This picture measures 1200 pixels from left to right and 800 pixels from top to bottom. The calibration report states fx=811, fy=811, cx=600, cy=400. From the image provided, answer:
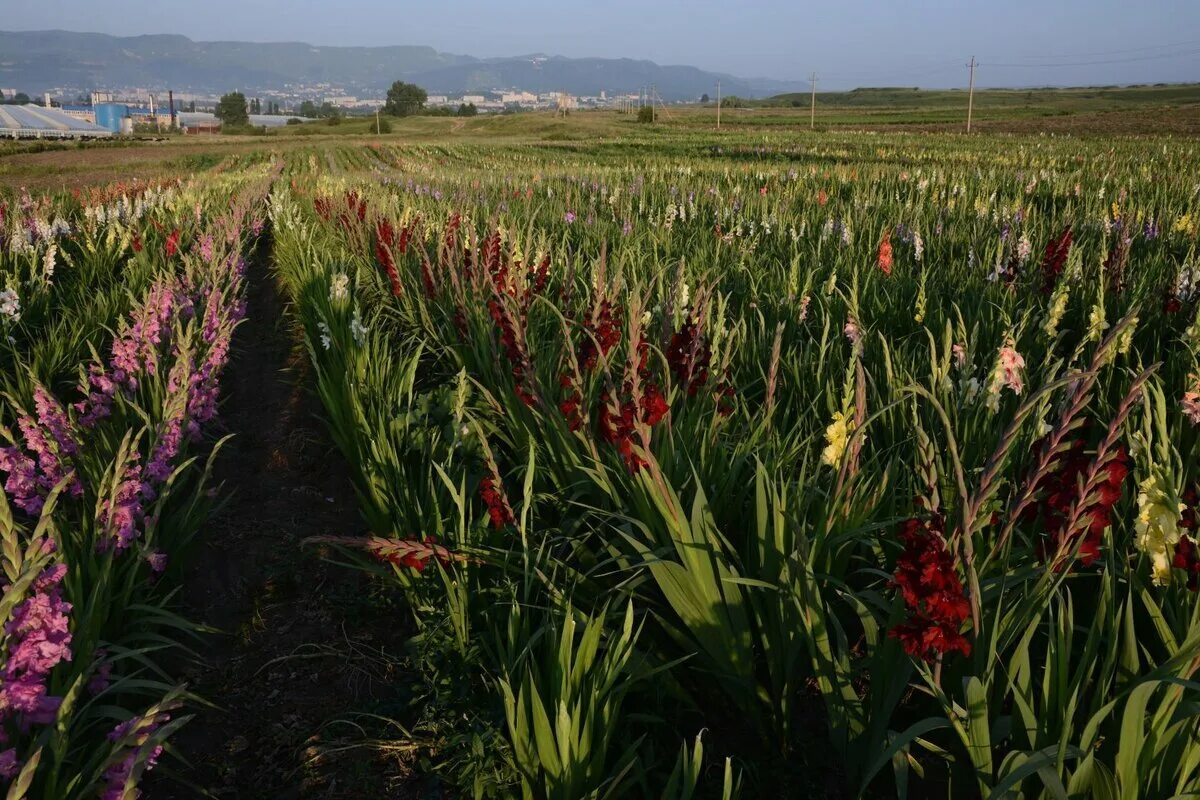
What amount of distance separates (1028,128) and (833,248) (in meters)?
46.7

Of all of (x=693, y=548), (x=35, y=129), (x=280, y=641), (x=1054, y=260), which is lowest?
(x=280, y=641)

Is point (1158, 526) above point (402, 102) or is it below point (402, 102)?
below

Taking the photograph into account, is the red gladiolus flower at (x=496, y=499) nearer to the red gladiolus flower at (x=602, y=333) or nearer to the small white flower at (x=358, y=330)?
the red gladiolus flower at (x=602, y=333)

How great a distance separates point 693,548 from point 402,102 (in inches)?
5568

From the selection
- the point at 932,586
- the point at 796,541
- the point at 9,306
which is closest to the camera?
the point at 932,586

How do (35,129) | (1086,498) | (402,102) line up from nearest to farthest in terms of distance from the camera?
(1086,498) < (35,129) < (402,102)

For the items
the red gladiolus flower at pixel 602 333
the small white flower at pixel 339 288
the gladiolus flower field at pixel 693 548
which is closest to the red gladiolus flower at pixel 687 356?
the gladiolus flower field at pixel 693 548

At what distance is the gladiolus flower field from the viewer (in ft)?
5.23

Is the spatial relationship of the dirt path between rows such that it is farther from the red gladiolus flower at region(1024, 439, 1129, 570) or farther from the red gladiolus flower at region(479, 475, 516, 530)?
the red gladiolus flower at region(1024, 439, 1129, 570)

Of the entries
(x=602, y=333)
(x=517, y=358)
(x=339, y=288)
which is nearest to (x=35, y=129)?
(x=339, y=288)

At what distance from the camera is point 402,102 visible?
131m

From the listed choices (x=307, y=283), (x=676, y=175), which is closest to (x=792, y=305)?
(x=307, y=283)

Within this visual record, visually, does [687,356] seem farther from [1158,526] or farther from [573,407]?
[1158,526]

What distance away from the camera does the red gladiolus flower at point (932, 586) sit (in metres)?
1.41
